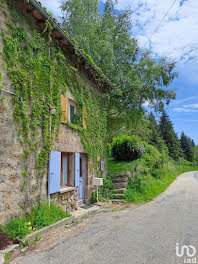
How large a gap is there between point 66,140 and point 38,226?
291 cm

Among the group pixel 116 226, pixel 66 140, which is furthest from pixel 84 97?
pixel 116 226

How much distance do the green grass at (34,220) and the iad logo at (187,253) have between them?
3.18 meters

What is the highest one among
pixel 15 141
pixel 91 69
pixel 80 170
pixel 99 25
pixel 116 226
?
pixel 99 25

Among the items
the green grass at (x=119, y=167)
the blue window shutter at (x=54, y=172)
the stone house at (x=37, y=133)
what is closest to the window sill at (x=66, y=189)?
the stone house at (x=37, y=133)

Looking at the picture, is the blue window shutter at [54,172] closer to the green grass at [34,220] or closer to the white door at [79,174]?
the green grass at [34,220]

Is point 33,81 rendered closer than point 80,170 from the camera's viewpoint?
Yes

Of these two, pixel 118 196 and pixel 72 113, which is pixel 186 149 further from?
pixel 72 113

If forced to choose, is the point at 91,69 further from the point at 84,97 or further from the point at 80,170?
the point at 80,170

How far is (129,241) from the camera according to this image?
4.42 m

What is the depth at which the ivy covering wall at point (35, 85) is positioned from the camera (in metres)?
4.99

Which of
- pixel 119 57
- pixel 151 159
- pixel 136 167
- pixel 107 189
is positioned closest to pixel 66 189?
pixel 107 189

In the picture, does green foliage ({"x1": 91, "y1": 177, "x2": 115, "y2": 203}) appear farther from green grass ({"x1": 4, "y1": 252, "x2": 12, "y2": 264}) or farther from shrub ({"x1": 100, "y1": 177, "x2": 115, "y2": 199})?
green grass ({"x1": 4, "y1": 252, "x2": 12, "y2": 264})

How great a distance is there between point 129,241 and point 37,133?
366 centimetres

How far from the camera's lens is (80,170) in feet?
27.4
